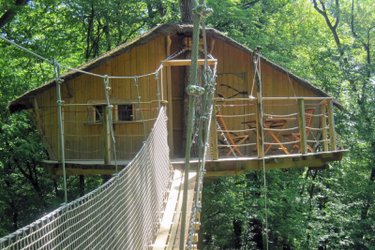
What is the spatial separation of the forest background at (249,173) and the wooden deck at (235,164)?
11.5ft

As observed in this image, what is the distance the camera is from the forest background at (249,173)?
12.4m

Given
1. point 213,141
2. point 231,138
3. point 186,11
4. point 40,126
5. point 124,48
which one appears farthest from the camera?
point 186,11

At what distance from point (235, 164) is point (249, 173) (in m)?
5.87

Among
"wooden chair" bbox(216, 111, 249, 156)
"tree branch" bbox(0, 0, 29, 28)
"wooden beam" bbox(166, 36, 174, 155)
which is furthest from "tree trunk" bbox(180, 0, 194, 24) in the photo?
"tree branch" bbox(0, 0, 29, 28)

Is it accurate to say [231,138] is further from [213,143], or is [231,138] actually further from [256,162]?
[213,143]

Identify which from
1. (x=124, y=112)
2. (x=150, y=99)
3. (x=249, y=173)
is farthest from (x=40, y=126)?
(x=249, y=173)

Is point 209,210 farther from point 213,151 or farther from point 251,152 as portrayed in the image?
point 213,151

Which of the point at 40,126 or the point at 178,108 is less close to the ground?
the point at 178,108

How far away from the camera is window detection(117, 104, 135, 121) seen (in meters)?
9.80

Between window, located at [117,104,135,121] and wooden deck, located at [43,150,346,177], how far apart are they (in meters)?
1.82

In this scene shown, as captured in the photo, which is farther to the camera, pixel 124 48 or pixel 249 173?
pixel 249 173

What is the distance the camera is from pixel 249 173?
13289 millimetres

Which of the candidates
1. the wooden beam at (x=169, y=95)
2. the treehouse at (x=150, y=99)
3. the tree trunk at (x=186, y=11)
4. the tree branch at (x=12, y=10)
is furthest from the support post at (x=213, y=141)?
the tree branch at (x=12, y=10)

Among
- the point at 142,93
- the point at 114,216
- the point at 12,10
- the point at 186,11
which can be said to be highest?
the point at 186,11
